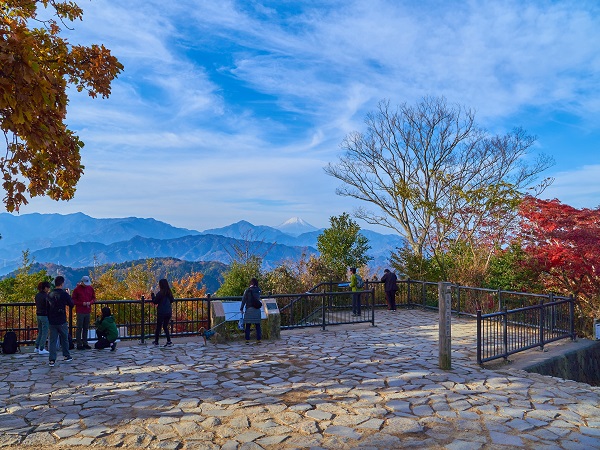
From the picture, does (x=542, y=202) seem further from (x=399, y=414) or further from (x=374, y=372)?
(x=399, y=414)

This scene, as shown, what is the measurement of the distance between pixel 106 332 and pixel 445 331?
26.1 feet

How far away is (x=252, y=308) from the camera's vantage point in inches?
480

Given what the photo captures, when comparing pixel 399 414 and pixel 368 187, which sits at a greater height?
pixel 368 187

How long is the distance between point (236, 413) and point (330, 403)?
1.49m

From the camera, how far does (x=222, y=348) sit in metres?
11.4

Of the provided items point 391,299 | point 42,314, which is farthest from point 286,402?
point 391,299

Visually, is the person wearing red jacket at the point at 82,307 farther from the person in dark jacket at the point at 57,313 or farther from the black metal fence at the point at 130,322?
the person in dark jacket at the point at 57,313

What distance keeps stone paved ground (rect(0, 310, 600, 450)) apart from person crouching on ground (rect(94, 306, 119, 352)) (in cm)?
25

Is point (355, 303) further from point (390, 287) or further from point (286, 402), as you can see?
point (286, 402)

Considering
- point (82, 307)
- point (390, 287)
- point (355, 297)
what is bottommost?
point (355, 297)

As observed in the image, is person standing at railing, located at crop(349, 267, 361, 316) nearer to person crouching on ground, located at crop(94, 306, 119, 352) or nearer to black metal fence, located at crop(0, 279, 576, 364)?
black metal fence, located at crop(0, 279, 576, 364)

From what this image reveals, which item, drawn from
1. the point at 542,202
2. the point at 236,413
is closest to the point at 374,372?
the point at 236,413

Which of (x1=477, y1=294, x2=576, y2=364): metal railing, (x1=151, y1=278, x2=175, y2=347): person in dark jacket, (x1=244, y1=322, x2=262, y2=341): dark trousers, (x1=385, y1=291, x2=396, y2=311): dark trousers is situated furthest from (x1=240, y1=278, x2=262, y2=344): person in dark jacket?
(x1=385, y1=291, x2=396, y2=311): dark trousers

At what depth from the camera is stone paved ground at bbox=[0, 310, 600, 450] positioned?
5895mm
